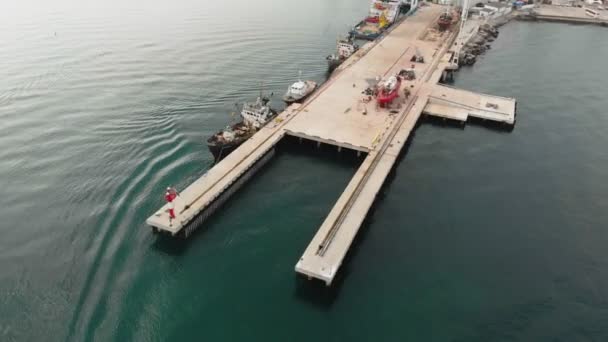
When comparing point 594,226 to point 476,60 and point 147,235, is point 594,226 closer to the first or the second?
point 147,235

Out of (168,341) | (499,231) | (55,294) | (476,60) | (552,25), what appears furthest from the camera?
(552,25)

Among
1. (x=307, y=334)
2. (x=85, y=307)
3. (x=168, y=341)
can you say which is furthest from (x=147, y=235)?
(x=307, y=334)

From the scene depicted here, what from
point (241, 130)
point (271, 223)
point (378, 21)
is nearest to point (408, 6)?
point (378, 21)

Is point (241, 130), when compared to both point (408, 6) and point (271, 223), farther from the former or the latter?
point (408, 6)

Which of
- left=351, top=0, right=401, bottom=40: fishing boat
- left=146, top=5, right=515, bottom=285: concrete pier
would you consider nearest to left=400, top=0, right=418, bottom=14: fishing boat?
left=351, top=0, right=401, bottom=40: fishing boat

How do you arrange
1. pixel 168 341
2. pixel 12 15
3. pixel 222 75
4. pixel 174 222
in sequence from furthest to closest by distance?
1. pixel 12 15
2. pixel 222 75
3. pixel 174 222
4. pixel 168 341

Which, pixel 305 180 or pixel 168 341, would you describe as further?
pixel 305 180

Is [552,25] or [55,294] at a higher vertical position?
[552,25]
